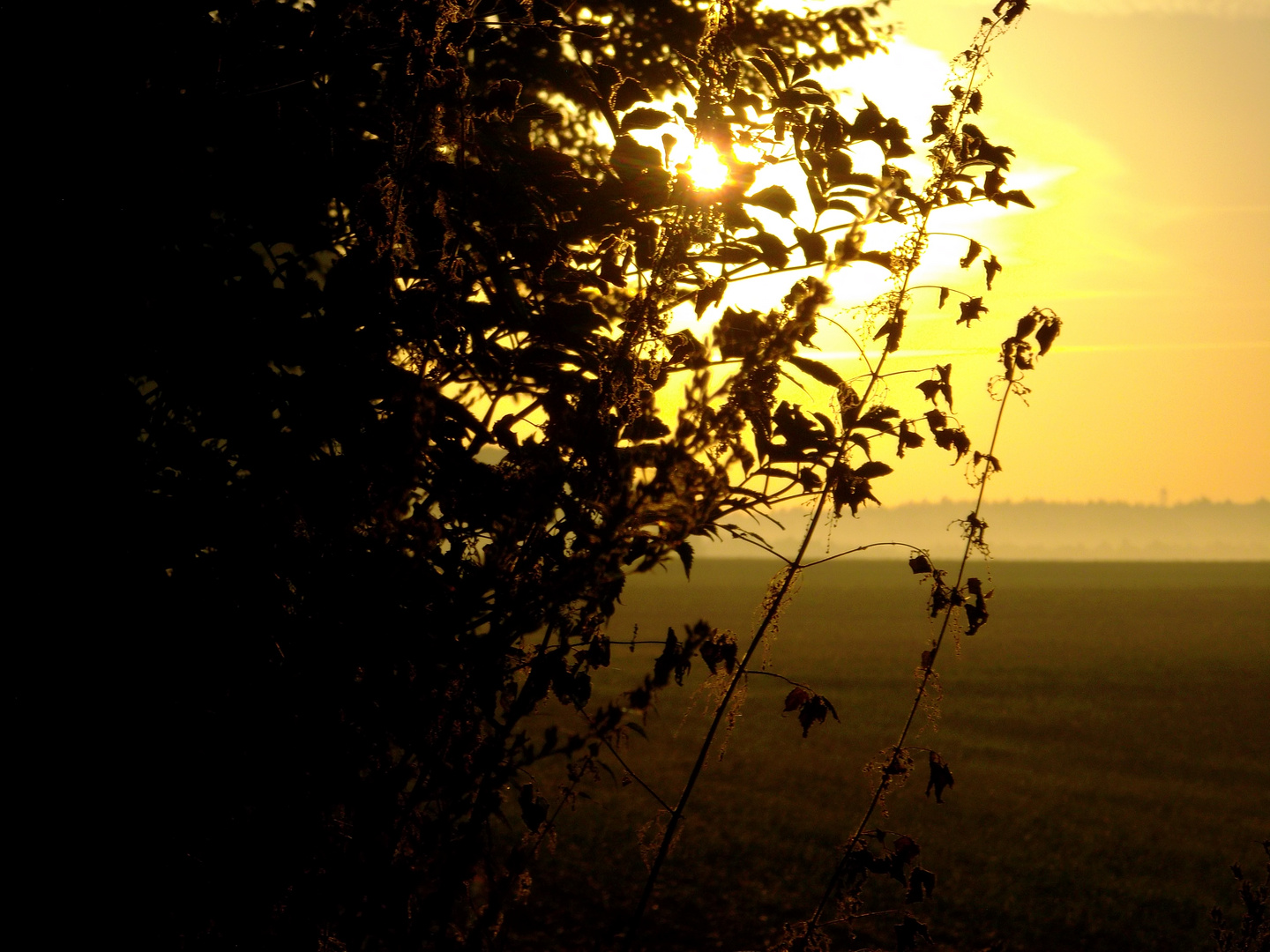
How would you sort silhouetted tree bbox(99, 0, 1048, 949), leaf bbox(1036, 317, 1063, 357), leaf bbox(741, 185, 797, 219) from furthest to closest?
leaf bbox(1036, 317, 1063, 357), leaf bbox(741, 185, 797, 219), silhouetted tree bbox(99, 0, 1048, 949)

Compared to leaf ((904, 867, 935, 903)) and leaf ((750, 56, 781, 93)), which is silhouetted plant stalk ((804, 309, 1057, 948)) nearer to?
leaf ((904, 867, 935, 903))

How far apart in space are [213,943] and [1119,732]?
942 inches

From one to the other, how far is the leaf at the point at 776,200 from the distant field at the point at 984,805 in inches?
42.8

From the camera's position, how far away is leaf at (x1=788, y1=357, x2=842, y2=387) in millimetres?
2379

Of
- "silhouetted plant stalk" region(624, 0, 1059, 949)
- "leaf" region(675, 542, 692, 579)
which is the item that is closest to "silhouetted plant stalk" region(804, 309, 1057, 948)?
"silhouetted plant stalk" region(624, 0, 1059, 949)

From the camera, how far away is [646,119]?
2.27 m

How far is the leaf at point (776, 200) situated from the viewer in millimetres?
2240

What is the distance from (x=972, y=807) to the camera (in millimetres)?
14594

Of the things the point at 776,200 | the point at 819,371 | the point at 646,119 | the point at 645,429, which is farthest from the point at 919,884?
the point at 646,119

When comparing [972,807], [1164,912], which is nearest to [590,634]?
[1164,912]

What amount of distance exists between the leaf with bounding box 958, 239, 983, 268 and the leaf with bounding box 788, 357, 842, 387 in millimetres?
583

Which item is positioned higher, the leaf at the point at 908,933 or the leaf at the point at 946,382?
the leaf at the point at 946,382

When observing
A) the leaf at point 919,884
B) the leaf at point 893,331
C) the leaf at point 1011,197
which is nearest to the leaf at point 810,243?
the leaf at point 893,331

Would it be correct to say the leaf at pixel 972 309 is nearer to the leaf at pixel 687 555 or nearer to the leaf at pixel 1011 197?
the leaf at pixel 1011 197
